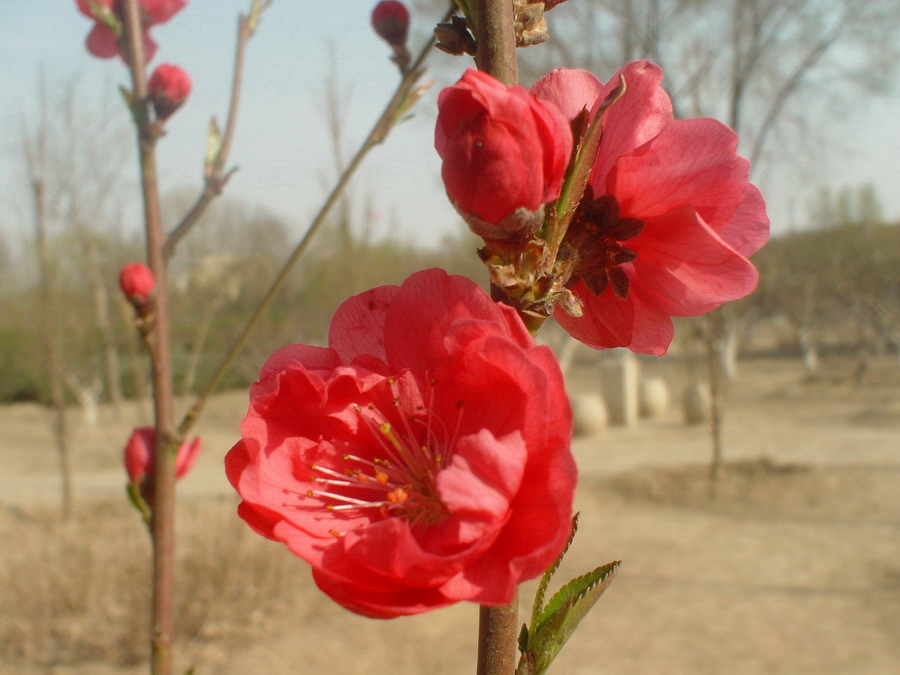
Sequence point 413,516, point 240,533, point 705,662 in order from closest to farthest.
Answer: point 413,516, point 705,662, point 240,533

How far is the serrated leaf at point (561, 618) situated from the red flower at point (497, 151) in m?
0.28

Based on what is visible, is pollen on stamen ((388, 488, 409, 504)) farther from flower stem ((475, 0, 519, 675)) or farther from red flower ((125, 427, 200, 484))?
red flower ((125, 427, 200, 484))

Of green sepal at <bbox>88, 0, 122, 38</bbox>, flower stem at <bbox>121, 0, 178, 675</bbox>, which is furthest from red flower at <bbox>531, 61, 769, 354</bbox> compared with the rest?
green sepal at <bbox>88, 0, 122, 38</bbox>

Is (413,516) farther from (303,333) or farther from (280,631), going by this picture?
(303,333)

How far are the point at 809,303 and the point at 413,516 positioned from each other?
17.2 m

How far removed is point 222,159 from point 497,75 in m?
0.91

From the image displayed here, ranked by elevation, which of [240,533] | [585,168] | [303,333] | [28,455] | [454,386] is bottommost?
[28,455]

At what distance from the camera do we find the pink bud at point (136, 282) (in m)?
1.15

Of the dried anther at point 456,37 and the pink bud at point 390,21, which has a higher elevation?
the pink bud at point 390,21

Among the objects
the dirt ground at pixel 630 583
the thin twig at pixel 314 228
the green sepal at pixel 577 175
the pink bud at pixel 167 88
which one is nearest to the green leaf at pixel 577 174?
the green sepal at pixel 577 175

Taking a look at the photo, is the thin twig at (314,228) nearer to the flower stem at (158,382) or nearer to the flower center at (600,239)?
the flower stem at (158,382)

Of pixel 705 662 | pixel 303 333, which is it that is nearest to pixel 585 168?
pixel 705 662

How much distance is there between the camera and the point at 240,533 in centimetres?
506

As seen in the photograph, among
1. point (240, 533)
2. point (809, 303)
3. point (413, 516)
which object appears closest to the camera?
point (413, 516)
